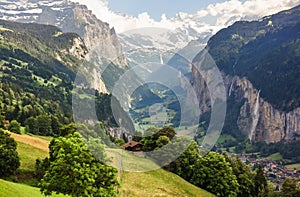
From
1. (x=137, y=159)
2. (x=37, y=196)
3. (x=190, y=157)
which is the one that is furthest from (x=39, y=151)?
(x=190, y=157)

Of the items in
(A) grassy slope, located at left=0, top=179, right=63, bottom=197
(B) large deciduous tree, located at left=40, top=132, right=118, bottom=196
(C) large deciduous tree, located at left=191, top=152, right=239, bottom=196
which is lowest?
(C) large deciduous tree, located at left=191, top=152, right=239, bottom=196

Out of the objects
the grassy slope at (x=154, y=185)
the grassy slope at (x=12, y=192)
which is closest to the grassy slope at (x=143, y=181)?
the grassy slope at (x=154, y=185)

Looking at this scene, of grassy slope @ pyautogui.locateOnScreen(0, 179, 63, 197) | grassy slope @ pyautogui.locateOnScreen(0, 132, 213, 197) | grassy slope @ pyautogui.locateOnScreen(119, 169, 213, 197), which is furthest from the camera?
grassy slope @ pyautogui.locateOnScreen(0, 132, 213, 197)

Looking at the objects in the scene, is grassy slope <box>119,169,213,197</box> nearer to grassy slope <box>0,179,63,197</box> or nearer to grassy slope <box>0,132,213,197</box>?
grassy slope <box>0,132,213,197</box>

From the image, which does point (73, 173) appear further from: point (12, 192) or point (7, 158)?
point (7, 158)

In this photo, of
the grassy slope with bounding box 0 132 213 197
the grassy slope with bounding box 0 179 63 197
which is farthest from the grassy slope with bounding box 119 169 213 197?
the grassy slope with bounding box 0 179 63 197

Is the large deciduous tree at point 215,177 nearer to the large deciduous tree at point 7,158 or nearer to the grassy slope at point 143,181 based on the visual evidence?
the grassy slope at point 143,181

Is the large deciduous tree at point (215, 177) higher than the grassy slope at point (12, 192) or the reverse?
the reverse

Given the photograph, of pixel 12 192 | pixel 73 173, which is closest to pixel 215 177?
pixel 73 173

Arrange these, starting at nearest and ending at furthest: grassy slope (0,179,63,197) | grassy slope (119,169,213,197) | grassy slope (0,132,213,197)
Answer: grassy slope (0,179,63,197) < grassy slope (119,169,213,197) < grassy slope (0,132,213,197)

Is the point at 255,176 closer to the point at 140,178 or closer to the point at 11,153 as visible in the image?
the point at 140,178

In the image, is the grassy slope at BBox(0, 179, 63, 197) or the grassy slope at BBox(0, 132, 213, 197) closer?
the grassy slope at BBox(0, 179, 63, 197)
